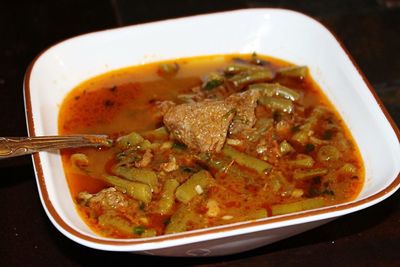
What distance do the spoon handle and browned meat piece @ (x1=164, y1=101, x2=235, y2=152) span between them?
1.50ft

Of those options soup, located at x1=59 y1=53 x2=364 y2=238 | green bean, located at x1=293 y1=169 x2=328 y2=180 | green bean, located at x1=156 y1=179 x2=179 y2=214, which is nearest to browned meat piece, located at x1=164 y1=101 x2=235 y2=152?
soup, located at x1=59 y1=53 x2=364 y2=238

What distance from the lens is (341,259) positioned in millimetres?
2863

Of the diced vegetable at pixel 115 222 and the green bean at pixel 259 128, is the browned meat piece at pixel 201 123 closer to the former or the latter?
the green bean at pixel 259 128

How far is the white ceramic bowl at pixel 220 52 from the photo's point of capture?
95.3 inches

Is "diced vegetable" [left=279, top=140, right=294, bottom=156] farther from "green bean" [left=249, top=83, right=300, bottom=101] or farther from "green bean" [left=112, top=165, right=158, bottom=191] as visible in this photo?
"green bean" [left=112, top=165, right=158, bottom=191]

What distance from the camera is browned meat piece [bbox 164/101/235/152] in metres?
2.99

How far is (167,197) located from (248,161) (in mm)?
446

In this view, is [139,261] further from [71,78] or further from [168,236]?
[71,78]

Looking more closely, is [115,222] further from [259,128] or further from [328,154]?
[328,154]

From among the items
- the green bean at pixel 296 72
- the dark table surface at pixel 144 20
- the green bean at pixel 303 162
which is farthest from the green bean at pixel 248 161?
the green bean at pixel 296 72

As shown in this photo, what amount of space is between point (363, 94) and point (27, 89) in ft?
5.45

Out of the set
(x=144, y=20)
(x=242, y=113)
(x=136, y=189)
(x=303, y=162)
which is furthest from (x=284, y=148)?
(x=144, y=20)

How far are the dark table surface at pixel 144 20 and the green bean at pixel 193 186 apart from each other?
11.2 inches

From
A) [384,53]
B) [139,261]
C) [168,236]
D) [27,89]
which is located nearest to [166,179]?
[139,261]
